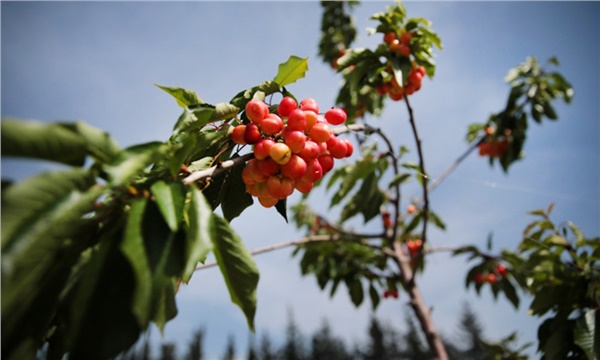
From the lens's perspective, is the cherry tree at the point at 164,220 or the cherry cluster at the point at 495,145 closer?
the cherry tree at the point at 164,220

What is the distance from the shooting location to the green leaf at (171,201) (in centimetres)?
57

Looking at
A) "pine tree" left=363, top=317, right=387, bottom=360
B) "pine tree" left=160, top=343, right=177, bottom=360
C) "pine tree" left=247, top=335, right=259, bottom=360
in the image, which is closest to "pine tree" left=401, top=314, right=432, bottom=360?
"pine tree" left=363, top=317, right=387, bottom=360

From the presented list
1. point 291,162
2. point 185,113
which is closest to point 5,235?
point 185,113

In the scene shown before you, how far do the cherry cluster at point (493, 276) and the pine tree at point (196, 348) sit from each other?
5198 centimetres

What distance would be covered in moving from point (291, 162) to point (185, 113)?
0.93 feet

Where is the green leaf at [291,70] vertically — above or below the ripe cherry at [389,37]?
below

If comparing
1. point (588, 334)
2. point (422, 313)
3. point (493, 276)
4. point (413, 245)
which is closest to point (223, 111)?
point (588, 334)

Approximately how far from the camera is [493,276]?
12.0 feet

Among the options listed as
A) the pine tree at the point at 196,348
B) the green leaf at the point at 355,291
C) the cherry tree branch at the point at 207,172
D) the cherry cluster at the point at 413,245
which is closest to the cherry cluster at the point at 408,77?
the cherry tree branch at the point at 207,172

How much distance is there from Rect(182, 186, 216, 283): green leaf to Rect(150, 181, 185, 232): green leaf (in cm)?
2

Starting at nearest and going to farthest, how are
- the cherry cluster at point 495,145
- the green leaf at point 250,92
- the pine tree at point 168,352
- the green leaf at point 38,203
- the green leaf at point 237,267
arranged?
the green leaf at point 38,203 → the green leaf at point 237,267 → the green leaf at point 250,92 → the cherry cluster at point 495,145 → the pine tree at point 168,352

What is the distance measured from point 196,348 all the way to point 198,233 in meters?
55.5

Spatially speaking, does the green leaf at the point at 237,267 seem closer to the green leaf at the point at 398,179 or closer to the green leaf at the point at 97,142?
the green leaf at the point at 97,142

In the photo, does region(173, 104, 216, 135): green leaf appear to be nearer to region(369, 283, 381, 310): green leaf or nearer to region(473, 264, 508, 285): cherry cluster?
region(369, 283, 381, 310): green leaf
